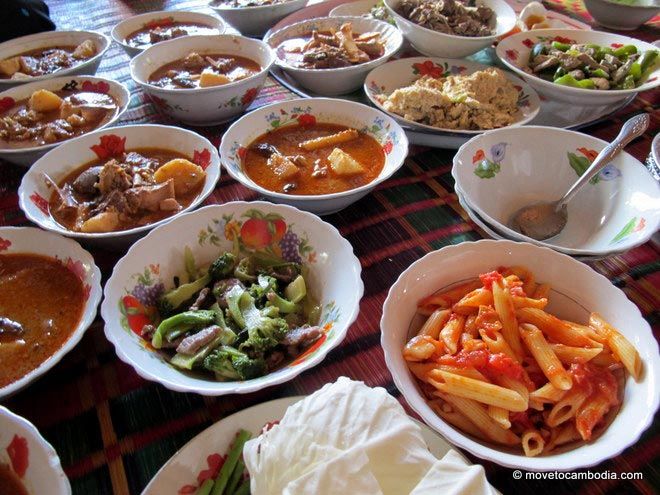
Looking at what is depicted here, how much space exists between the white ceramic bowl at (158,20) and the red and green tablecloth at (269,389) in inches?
54.9

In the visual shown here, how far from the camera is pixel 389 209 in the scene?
213cm

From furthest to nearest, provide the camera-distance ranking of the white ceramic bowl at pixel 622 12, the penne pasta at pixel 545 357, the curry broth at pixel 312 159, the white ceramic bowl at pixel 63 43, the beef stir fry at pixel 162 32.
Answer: the white ceramic bowl at pixel 622 12
the beef stir fry at pixel 162 32
the white ceramic bowl at pixel 63 43
the curry broth at pixel 312 159
the penne pasta at pixel 545 357

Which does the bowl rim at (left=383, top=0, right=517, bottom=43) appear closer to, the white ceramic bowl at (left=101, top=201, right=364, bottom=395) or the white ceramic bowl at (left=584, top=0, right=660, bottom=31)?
the white ceramic bowl at (left=584, top=0, right=660, bottom=31)

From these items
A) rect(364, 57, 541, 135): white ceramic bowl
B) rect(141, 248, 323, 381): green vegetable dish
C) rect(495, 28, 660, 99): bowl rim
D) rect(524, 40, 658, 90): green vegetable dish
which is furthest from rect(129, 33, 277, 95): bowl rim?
rect(524, 40, 658, 90): green vegetable dish

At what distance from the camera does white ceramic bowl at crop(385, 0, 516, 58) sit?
9.25 feet

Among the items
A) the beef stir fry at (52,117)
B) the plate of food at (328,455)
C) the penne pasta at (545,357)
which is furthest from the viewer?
the beef stir fry at (52,117)

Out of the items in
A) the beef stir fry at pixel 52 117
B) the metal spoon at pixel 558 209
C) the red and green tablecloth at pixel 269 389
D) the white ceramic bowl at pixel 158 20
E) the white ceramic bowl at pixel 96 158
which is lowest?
the red and green tablecloth at pixel 269 389

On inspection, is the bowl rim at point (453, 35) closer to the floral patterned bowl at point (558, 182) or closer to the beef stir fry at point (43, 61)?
the floral patterned bowl at point (558, 182)

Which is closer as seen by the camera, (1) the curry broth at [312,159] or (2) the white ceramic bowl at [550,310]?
(2) the white ceramic bowl at [550,310]

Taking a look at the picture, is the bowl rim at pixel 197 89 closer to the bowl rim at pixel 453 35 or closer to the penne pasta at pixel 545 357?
the bowl rim at pixel 453 35

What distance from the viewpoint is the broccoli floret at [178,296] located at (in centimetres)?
153

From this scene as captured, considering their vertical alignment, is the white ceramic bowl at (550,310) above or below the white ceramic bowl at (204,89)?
below

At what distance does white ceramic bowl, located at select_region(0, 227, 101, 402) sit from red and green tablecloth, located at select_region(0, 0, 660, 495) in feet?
0.54

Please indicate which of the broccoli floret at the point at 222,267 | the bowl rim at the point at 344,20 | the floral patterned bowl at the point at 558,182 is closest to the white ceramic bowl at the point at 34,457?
the broccoli floret at the point at 222,267
